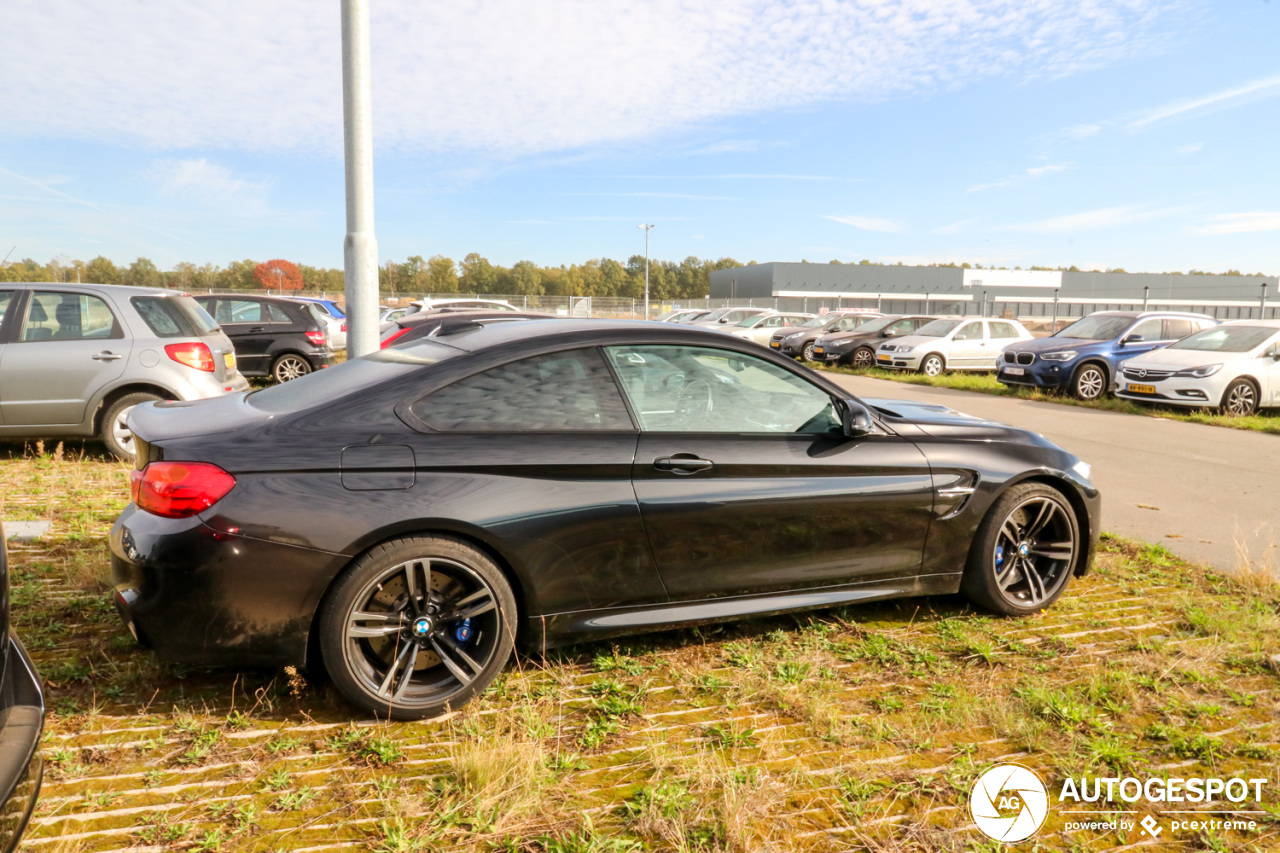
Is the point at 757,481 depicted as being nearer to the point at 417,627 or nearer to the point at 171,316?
the point at 417,627

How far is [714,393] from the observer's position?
12.7 feet

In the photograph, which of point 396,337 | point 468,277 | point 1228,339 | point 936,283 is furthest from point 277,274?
point 1228,339

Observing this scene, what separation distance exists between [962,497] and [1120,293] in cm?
7923

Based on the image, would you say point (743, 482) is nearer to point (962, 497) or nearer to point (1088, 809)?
point (962, 497)

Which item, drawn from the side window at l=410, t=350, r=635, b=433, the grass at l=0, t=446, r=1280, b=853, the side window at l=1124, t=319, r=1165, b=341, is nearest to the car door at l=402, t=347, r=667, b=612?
the side window at l=410, t=350, r=635, b=433

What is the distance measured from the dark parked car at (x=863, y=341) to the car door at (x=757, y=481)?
63.0 ft

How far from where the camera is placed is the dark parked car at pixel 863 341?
74.3 ft

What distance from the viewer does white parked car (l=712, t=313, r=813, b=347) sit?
28375mm

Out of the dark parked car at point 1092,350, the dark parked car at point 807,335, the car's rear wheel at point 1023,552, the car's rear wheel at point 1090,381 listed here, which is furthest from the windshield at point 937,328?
the car's rear wheel at point 1023,552

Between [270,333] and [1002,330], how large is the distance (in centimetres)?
1713

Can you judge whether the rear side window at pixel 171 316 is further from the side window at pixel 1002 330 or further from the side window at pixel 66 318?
the side window at pixel 1002 330

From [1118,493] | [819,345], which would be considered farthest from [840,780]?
[819,345]

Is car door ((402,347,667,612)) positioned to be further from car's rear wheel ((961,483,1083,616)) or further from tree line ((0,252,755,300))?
tree line ((0,252,755,300))

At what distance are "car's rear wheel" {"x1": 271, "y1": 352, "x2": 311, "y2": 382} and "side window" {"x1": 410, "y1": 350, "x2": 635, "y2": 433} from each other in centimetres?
1239
